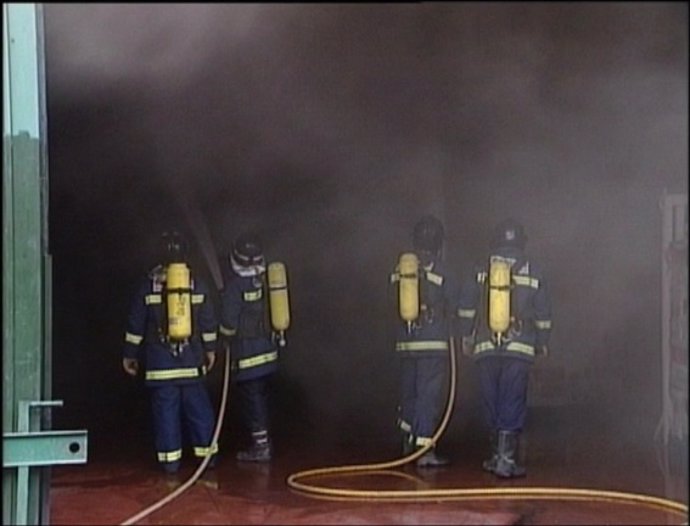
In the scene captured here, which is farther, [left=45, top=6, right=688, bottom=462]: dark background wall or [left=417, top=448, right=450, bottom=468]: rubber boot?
[left=45, top=6, right=688, bottom=462]: dark background wall

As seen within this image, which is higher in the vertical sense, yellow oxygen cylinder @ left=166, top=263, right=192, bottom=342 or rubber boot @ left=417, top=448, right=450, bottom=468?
yellow oxygen cylinder @ left=166, top=263, right=192, bottom=342

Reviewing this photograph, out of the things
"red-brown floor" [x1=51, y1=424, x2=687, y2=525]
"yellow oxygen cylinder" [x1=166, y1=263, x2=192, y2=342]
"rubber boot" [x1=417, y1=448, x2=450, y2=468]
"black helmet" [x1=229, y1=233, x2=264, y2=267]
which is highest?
"black helmet" [x1=229, y1=233, x2=264, y2=267]

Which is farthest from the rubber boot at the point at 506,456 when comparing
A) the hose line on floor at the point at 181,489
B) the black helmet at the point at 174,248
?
the black helmet at the point at 174,248

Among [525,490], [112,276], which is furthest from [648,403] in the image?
[112,276]

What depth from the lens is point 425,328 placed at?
6285 millimetres

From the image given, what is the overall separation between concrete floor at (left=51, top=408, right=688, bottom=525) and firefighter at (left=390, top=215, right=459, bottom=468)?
0.29m

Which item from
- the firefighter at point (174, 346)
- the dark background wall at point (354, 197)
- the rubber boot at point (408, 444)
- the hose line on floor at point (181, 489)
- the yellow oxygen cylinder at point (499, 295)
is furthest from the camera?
the dark background wall at point (354, 197)

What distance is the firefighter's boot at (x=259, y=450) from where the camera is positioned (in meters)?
6.61

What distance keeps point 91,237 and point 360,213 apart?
230 centimetres

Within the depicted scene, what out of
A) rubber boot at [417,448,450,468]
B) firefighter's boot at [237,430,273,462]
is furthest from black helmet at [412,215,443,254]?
firefighter's boot at [237,430,273,462]

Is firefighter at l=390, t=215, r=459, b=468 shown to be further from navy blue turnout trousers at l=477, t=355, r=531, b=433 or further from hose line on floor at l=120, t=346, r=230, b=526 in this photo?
hose line on floor at l=120, t=346, r=230, b=526

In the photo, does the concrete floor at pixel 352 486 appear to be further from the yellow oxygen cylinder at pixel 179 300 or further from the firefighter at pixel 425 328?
the yellow oxygen cylinder at pixel 179 300

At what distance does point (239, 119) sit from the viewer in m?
8.81

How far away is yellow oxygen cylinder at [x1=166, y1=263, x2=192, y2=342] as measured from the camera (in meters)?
5.86
